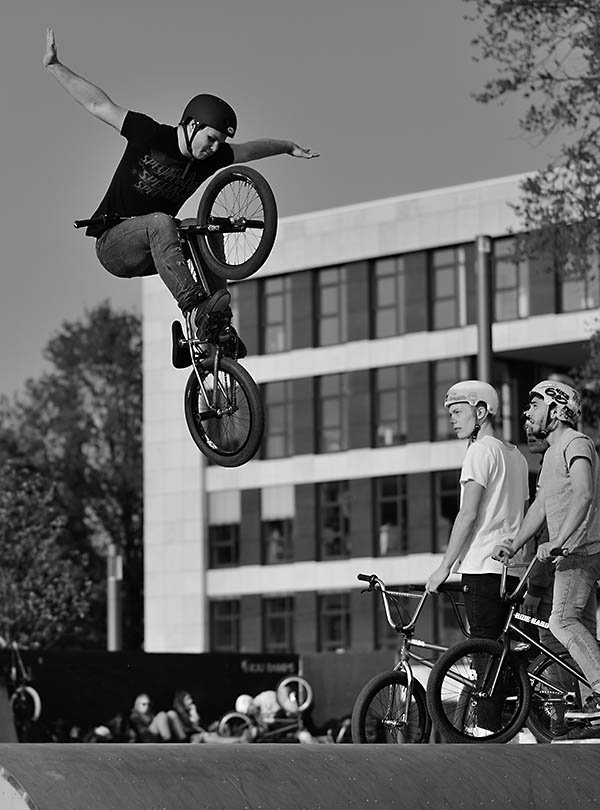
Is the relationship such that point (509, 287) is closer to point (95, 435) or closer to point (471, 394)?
point (95, 435)

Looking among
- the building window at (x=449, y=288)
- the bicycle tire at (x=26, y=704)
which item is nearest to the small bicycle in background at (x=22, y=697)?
the bicycle tire at (x=26, y=704)

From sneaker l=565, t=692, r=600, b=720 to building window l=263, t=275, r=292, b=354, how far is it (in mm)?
46943

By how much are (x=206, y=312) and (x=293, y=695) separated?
94.0 ft

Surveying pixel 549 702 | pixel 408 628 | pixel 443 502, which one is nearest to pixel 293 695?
pixel 443 502

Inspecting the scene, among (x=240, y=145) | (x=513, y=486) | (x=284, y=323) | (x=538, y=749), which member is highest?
(x=284, y=323)

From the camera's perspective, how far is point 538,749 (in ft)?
28.1

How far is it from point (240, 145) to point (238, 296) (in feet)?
158

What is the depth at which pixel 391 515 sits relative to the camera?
178 ft

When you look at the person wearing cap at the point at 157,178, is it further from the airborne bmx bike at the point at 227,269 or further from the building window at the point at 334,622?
the building window at the point at 334,622

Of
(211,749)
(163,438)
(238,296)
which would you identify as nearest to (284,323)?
(238,296)

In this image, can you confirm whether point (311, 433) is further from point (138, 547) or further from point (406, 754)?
point (406, 754)

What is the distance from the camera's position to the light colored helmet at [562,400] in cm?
1041

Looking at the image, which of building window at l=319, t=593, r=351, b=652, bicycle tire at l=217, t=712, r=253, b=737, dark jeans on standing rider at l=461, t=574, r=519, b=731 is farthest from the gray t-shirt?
building window at l=319, t=593, r=351, b=652

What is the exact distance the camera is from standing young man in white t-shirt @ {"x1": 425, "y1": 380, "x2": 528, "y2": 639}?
34.0ft
